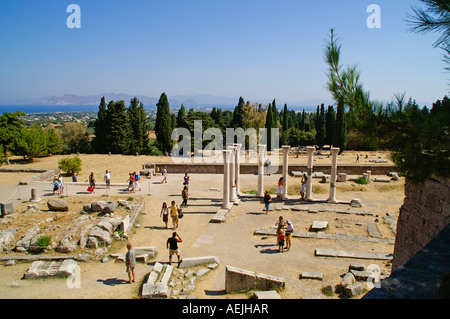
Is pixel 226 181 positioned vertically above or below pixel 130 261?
above

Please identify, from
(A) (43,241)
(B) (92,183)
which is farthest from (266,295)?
(B) (92,183)


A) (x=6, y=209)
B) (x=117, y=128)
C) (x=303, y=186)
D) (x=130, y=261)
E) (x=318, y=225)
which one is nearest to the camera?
(x=130, y=261)

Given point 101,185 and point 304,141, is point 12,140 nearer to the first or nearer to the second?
point 101,185

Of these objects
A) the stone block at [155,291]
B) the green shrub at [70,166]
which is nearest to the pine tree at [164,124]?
the green shrub at [70,166]

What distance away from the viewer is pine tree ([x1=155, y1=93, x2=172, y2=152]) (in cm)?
4194

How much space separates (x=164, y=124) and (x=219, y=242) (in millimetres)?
31034

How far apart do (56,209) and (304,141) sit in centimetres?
4159

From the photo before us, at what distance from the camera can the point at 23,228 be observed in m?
13.0

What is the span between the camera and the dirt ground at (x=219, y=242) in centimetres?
920

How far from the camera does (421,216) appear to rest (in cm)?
745

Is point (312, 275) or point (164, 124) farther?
point (164, 124)

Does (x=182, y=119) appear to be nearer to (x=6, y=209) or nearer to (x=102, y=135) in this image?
(x=102, y=135)

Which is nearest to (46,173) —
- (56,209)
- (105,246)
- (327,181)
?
(56,209)
